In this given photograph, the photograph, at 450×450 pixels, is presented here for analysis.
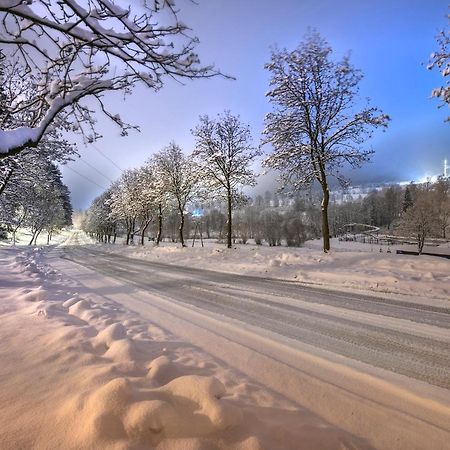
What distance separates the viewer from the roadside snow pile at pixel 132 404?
224cm

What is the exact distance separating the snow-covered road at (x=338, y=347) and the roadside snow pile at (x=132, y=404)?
0.46m

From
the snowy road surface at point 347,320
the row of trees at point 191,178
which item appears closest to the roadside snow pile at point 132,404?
the snowy road surface at point 347,320

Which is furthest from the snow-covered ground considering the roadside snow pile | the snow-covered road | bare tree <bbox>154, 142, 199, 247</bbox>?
bare tree <bbox>154, 142, 199, 247</bbox>

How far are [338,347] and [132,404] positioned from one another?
3.69 metres

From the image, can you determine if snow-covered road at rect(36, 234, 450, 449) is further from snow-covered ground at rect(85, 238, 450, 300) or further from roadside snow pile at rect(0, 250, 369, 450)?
snow-covered ground at rect(85, 238, 450, 300)

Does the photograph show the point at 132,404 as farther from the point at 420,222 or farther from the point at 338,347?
the point at 420,222

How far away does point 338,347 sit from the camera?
504 centimetres

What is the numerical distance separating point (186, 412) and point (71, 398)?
3.49 feet

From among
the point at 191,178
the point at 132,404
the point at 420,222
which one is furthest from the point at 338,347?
the point at 420,222

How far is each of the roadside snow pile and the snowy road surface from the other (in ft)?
6.90

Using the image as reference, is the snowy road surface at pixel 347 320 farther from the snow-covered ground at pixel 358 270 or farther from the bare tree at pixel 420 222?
the bare tree at pixel 420 222

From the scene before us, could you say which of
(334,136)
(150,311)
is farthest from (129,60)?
(334,136)

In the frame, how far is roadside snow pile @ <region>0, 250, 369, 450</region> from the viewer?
2238mm

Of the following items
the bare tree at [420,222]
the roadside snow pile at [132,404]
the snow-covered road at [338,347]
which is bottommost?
the snow-covered road at [338,347]
